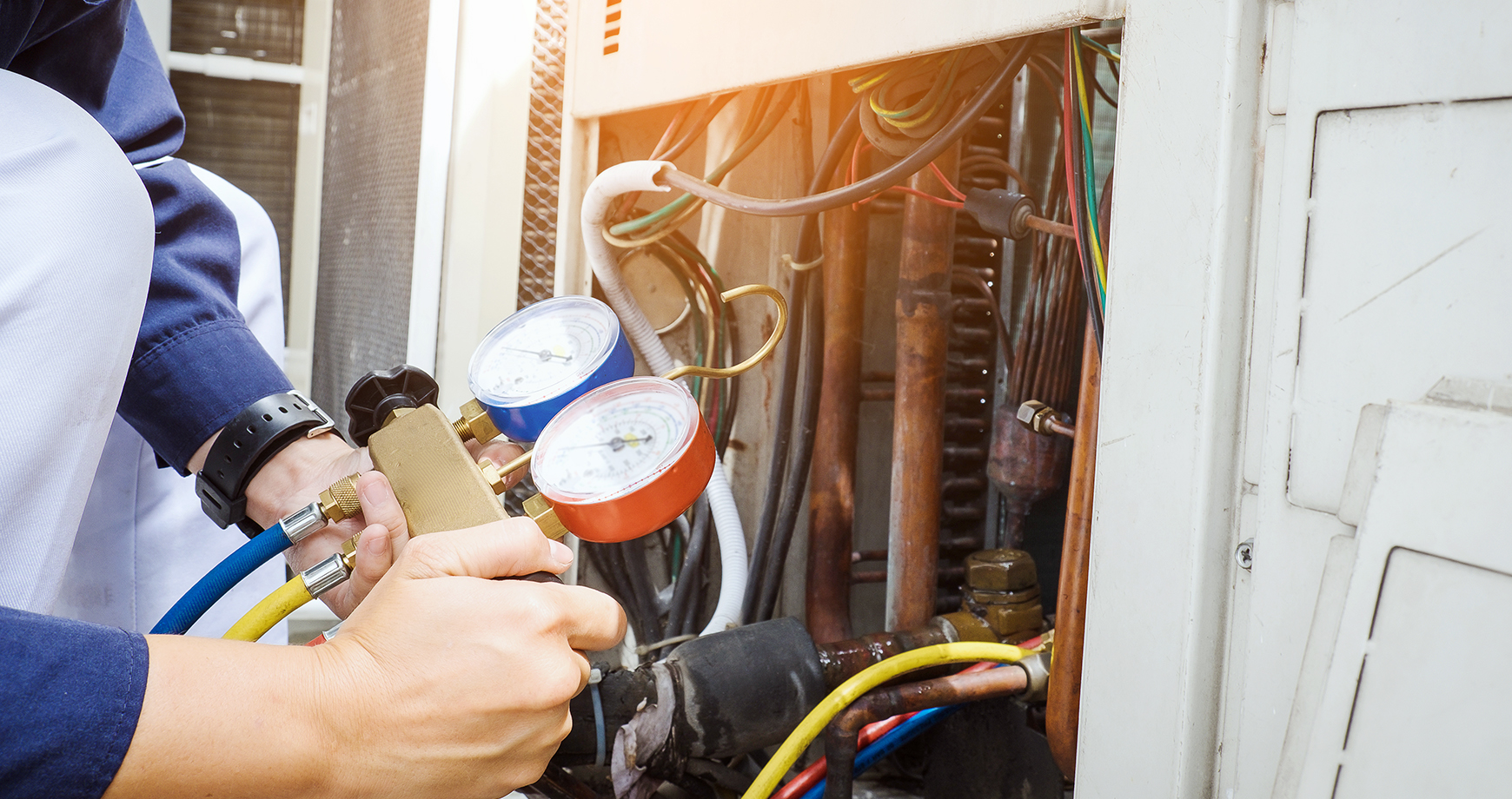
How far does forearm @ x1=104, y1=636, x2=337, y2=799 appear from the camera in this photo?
444 mm

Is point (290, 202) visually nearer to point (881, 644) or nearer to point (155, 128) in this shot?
point (155, 128)

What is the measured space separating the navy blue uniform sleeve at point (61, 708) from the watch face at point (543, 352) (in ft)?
1.21

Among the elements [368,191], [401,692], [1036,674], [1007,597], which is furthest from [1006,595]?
[368,191]

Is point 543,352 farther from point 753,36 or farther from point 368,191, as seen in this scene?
point 368,191

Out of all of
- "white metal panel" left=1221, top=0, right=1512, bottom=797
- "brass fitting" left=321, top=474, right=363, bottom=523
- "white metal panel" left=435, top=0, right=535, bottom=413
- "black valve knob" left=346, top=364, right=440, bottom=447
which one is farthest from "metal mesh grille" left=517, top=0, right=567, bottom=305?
"white metal panel" left=1221, top=0, right=1512, bottom=797

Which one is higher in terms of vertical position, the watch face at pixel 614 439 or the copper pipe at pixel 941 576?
the watch face at pixel 614 439

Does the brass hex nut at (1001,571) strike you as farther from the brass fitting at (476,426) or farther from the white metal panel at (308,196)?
the white metal panel at (308,196)

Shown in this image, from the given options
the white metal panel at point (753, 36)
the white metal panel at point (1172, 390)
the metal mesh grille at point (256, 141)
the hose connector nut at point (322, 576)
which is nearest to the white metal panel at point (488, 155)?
the white metal panel at point (753, 36)

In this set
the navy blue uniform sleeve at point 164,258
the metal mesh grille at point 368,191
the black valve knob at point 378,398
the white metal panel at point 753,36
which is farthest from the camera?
the metal mesh grille at point 368,191

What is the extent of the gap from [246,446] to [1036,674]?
2.33 ft

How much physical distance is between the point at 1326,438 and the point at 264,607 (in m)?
0.61

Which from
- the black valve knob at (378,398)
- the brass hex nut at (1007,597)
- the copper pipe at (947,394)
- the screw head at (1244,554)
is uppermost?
the copper pipe at (947,394)

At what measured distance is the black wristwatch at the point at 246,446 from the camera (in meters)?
0.89

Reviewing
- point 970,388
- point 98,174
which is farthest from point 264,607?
point 970,388
